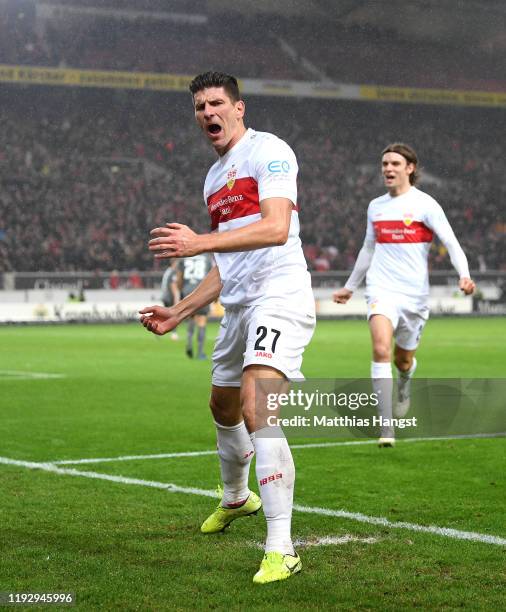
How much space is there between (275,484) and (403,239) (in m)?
4.97

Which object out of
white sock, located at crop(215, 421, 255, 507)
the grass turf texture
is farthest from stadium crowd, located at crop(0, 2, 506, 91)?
white sock, located at crop(215, 421, 255, 507)

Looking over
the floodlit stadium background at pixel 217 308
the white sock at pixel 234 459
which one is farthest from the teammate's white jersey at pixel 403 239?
the white sock at pixel 234 459

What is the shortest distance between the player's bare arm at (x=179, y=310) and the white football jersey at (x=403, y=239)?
4.05 m

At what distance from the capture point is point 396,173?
9156 mm

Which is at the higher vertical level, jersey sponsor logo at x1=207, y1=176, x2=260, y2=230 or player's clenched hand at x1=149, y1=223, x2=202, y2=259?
jersey sponsor logo at x1=207, y1=176, x2=260, y2=230

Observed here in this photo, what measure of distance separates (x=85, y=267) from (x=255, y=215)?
32.7 meters

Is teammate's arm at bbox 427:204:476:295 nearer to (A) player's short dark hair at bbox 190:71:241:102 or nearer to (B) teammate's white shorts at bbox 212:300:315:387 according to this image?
(B) teammate's white shorts at bbox 212:300:315:387

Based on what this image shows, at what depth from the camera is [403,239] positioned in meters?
9.20

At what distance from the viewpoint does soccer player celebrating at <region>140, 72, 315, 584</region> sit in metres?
4.42

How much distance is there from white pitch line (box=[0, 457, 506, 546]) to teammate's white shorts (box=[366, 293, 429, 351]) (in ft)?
9.71

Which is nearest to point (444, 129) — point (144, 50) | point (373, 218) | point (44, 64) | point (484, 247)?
point (484, 247)

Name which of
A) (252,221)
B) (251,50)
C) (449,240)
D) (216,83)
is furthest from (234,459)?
(251,50)

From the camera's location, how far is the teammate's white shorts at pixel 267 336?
4.68 m

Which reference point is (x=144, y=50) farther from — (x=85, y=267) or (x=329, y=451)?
(x=329, y=451)
